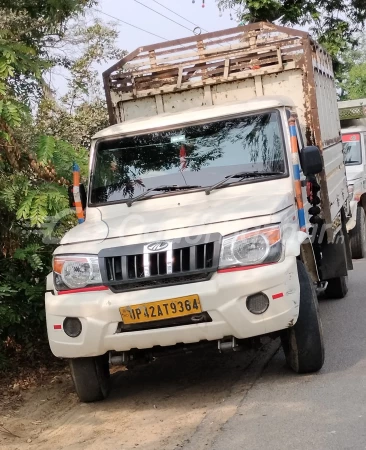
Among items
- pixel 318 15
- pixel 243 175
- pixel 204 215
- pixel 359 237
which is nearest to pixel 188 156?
pixel 243 175

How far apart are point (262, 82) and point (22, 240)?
296 cm

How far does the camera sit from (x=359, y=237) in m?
12.6

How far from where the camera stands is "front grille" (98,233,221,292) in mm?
5262

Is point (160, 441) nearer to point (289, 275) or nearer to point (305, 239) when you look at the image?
point (289, 275)

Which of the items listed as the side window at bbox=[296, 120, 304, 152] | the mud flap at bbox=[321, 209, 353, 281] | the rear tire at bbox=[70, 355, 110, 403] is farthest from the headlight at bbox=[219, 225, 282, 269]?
the mud flap at bbox=[321, 209, 353, 281]

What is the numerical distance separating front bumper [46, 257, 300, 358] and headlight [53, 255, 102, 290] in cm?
9

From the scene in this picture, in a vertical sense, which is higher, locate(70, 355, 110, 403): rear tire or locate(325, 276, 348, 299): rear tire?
locate(70, 355, 110, 403): rear tire

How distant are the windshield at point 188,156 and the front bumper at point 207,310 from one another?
1.34 meters

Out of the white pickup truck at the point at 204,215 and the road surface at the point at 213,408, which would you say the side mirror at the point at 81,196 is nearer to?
the white pickup truck at the point at 204,215

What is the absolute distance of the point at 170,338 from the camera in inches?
208

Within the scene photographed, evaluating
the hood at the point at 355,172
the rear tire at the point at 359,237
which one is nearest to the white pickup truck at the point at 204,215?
the rear tire at the point at 359,237

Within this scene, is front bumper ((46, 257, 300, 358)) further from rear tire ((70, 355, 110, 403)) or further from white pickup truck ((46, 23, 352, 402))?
rear tire ((70, 355, 110, 403))

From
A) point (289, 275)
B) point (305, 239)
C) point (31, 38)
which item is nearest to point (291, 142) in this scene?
point (305, 239)

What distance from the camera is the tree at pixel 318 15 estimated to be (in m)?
20.6
